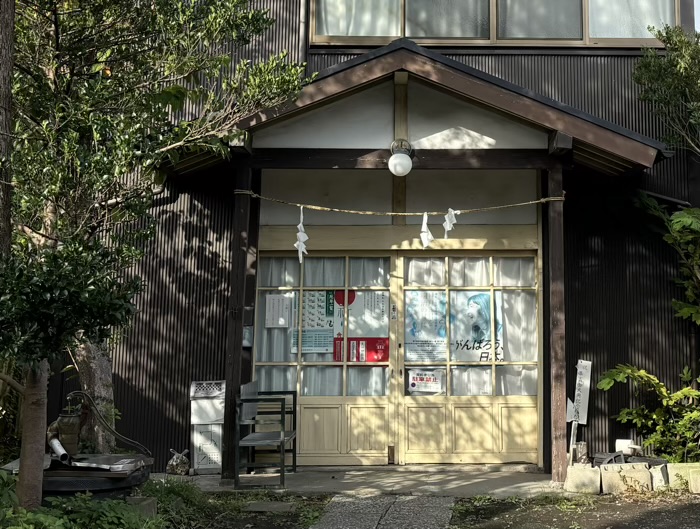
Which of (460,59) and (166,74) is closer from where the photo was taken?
(166,74)

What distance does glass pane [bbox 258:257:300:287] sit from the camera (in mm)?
8734

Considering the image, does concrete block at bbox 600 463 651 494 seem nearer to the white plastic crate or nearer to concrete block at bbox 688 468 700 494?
concrete block at bbox 688 468 700 494

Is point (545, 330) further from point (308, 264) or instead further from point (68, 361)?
point (68, 361)

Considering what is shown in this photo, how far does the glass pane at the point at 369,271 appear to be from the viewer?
870cm

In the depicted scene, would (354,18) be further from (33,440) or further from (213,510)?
(33,440)

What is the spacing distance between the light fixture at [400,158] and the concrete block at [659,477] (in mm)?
3618

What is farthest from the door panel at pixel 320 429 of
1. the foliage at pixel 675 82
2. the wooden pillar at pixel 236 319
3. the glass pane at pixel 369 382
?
the foliage at pixel 675 82

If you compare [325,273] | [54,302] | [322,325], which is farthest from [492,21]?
[54,302]

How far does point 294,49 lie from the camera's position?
354 inches

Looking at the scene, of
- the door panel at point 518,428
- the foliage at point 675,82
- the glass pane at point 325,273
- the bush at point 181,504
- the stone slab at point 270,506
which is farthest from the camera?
the glass pane at point 325,273

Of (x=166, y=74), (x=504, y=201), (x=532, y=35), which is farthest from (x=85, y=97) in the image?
(x=532, y=35)

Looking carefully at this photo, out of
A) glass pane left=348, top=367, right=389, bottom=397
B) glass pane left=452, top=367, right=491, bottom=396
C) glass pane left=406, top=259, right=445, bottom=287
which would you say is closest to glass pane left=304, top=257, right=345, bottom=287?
glass pane left=406, top=259, right=445, bottom=287

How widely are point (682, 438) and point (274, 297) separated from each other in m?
4.60

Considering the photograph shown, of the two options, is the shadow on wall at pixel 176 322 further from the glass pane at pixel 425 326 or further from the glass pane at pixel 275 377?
the glass pane at pixel 425 326
